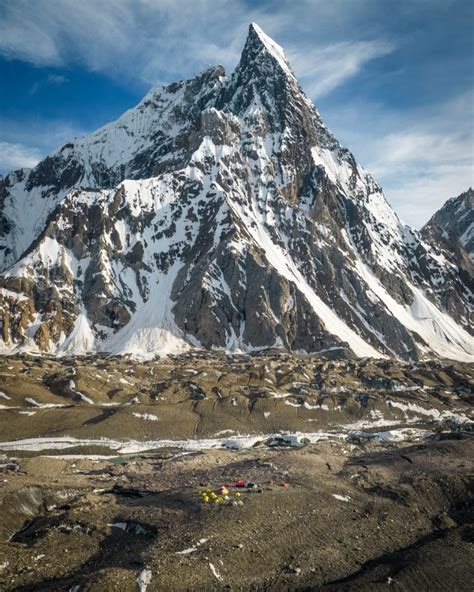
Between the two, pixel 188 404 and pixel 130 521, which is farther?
pixel 188 404

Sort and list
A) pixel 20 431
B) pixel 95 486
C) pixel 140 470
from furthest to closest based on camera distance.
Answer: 1. pixel 20 431
2. pixel 140 470
3. pixel 95 486

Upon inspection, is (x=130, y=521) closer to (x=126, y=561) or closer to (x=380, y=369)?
(x=126, y=561)

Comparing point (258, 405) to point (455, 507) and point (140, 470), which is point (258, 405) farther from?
Answer: point (455, 507)

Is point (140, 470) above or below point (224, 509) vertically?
below

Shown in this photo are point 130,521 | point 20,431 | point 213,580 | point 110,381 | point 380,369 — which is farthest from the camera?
point 380,369

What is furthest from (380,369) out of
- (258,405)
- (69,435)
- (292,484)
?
(292,484)

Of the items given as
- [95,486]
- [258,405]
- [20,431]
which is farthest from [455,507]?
[20,431]
